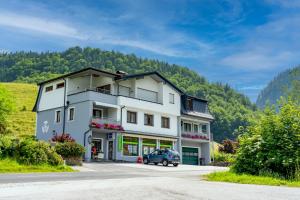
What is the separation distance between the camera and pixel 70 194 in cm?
1007

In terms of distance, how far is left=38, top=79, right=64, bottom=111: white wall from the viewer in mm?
40541

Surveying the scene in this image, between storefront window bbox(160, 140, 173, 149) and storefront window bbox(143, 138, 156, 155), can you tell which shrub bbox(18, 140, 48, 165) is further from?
storefront window bbox(160, 140, 173, 149)

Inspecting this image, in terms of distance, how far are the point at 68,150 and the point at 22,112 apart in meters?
52.1

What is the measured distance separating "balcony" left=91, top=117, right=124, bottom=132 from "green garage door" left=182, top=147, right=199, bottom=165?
13.6 meters

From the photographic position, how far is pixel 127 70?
4845 inches

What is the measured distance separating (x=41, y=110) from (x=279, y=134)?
32.2 metres

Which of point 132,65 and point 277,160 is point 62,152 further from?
point 132,65

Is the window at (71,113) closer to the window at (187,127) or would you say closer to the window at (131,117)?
the window at (131,117)

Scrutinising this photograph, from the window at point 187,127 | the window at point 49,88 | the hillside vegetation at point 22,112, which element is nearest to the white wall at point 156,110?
the window at point 187,127

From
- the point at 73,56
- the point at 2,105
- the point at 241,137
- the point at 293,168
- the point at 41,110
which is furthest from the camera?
the point at 73,56

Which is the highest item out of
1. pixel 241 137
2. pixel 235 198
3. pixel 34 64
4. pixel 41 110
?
pixel 34 64

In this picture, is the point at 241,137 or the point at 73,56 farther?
the point at 73,56

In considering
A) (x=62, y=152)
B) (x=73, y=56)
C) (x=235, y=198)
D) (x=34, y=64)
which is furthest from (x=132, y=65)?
(x=235, y=198)

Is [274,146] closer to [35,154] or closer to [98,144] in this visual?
[35,154]
